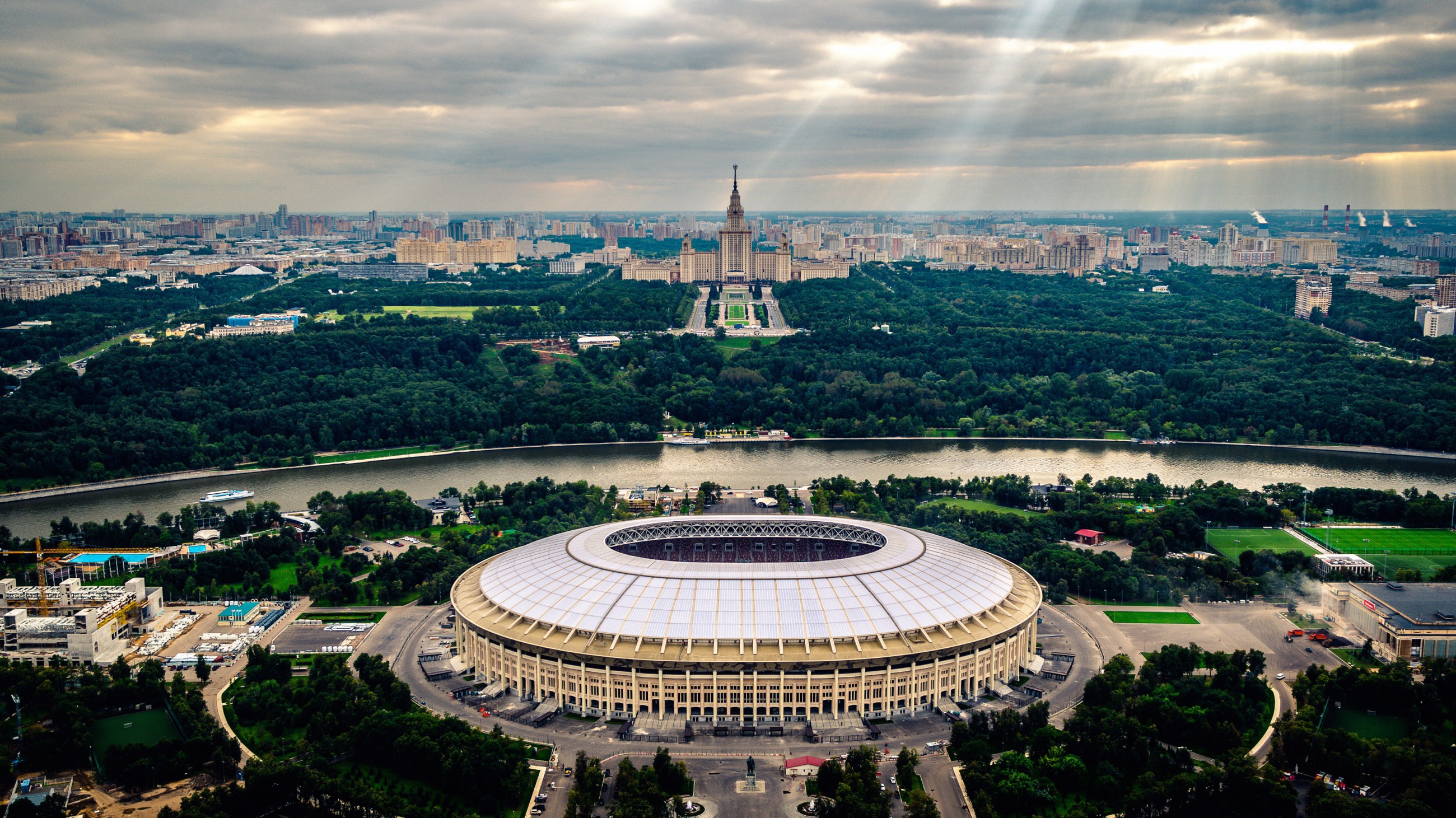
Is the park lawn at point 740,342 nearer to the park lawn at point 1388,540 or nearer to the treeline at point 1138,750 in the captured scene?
the park lawn at point 1388,540

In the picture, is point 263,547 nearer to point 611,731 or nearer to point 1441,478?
point 611,731

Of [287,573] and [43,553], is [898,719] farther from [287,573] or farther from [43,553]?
[43,553]

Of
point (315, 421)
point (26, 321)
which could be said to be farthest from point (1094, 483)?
point (26, 321)

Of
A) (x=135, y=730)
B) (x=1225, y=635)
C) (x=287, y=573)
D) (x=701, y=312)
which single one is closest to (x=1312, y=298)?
(x=701, y=312)

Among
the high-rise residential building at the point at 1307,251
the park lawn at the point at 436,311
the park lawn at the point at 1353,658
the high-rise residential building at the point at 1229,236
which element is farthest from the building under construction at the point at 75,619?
the high-rise residential building at the point at 1229,236

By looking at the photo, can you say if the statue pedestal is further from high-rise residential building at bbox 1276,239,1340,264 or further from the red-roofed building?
high-rise residential building at bbox 1276,239,1340,264
